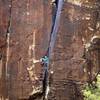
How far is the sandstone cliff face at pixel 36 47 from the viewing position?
413 cm

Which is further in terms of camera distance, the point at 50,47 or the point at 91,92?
the point at 50,47

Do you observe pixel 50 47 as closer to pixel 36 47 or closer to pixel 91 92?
pixel 36 47

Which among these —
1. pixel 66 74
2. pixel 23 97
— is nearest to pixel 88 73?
pixel 66 74

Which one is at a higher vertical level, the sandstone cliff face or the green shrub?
the sandstone cliff face

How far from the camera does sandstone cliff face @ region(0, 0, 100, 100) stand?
413 centimetres

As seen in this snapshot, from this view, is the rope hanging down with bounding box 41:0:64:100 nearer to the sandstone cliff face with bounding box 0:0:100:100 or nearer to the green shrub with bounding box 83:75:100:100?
the sandstone cliff face with bounding box 0:0:100:100

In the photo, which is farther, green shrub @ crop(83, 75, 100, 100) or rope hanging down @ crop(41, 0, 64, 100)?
rope hanging down @ crop(41, 0, 64, 100)

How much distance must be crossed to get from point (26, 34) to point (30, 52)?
24cm

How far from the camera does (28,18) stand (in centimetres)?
420

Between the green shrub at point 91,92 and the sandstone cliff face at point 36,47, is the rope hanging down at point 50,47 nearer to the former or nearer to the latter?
the sandstone cliff face at point 36,47

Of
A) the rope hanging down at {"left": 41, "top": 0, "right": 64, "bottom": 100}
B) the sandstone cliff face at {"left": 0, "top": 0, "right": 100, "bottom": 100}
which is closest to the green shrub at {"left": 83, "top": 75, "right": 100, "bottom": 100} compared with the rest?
the sandstone cliff face at {"left": 0, "top": 0, "right": 100, "bottom": 100}

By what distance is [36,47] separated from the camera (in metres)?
4.20

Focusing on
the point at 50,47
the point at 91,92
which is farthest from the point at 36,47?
the point at 91,92

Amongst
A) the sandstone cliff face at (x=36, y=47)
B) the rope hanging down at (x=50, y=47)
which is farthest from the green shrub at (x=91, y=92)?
the rope hanging down at (x=50, y=47)
